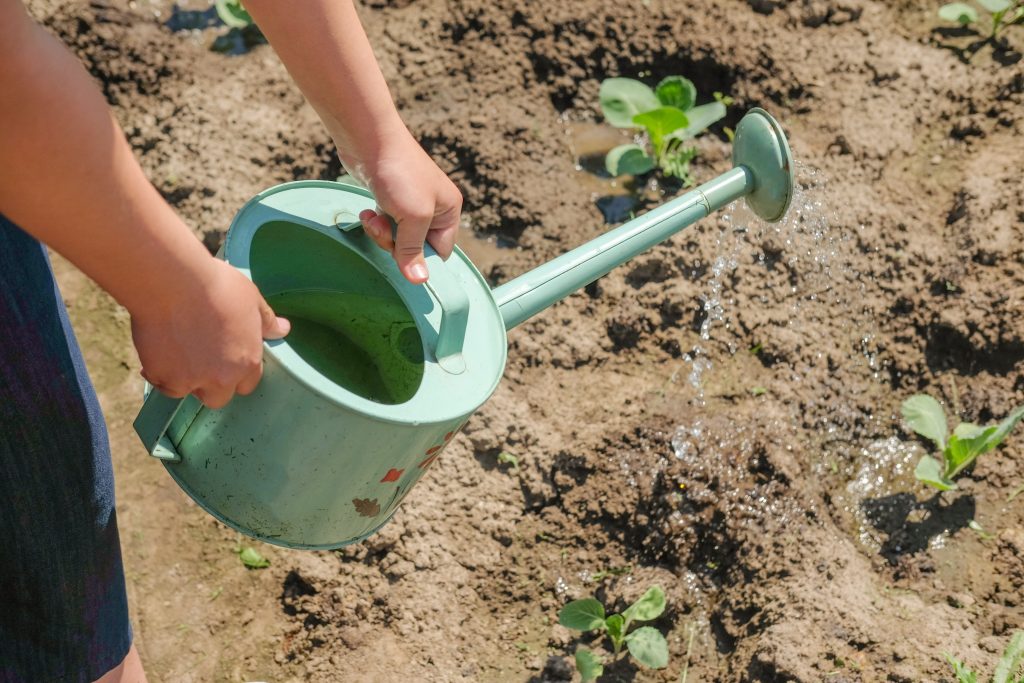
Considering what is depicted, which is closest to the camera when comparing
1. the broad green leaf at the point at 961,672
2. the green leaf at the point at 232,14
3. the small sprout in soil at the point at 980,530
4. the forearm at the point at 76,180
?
the forearm at the point at 76,180

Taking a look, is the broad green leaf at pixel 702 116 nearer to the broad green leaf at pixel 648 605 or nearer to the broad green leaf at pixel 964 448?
the broad green leaf at pixel 964 448

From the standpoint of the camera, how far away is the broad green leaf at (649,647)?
1.66 metres

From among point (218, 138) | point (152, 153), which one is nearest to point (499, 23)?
point (218, 138)

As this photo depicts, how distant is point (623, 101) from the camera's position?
2.38 metres

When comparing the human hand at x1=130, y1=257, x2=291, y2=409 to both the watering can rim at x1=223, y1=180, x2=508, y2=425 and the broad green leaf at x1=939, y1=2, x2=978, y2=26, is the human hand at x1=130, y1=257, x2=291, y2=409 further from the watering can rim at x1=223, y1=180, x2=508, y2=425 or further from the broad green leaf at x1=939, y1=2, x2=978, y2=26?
the broad green leaf at x1=939, y1=2, x2=978, y2=26

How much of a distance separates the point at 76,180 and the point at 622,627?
48.8 inches

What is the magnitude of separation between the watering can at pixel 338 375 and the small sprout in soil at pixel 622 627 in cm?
55

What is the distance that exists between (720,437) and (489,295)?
34.1 inches

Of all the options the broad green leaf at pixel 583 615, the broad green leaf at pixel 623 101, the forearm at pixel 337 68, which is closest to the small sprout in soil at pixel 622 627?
the broad green leaf at pixel 583 615

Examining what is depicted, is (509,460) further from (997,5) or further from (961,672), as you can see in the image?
(997,5)

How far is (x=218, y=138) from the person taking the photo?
244cm

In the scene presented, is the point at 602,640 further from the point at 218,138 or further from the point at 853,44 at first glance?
the point at 853,44

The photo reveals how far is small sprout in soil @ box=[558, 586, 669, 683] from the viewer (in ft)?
5.47

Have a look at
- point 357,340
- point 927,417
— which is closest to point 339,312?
point 357,340
